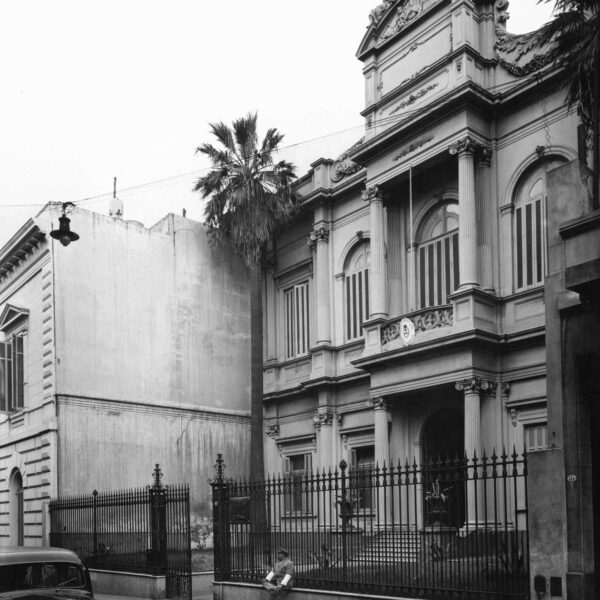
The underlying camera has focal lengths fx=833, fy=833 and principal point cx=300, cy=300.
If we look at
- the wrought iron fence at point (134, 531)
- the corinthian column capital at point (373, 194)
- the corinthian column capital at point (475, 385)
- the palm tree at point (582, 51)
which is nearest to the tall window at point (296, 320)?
the corinthian column capital at point (373, 194)

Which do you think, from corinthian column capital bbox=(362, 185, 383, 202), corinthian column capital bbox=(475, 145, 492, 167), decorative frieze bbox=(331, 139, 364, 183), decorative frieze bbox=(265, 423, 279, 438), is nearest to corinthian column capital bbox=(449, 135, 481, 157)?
corinthian column capital bbox=(475, 145, 492, 167)

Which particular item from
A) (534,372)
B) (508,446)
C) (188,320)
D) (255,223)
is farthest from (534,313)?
(188,320)

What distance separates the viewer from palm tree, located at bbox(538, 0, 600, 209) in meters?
14.0

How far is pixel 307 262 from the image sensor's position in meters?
27.4

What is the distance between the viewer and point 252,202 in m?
26.2

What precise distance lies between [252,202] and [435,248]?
6.50 m

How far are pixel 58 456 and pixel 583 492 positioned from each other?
17.5 meters

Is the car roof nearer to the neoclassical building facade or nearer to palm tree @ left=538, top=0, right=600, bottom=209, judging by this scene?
palm tree @ left=538, top=0, right=600, bottom=209

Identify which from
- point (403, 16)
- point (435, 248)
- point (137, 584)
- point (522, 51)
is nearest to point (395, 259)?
point (435, 248)

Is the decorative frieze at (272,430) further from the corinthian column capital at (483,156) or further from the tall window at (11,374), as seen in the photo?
the corinthian column capital at (483,156)

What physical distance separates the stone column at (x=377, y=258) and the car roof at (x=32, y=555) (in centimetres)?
1282

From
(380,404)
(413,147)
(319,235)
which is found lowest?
(380,404)

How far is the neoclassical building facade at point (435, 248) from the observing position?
64.6 feet

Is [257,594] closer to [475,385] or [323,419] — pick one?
[475,385]
